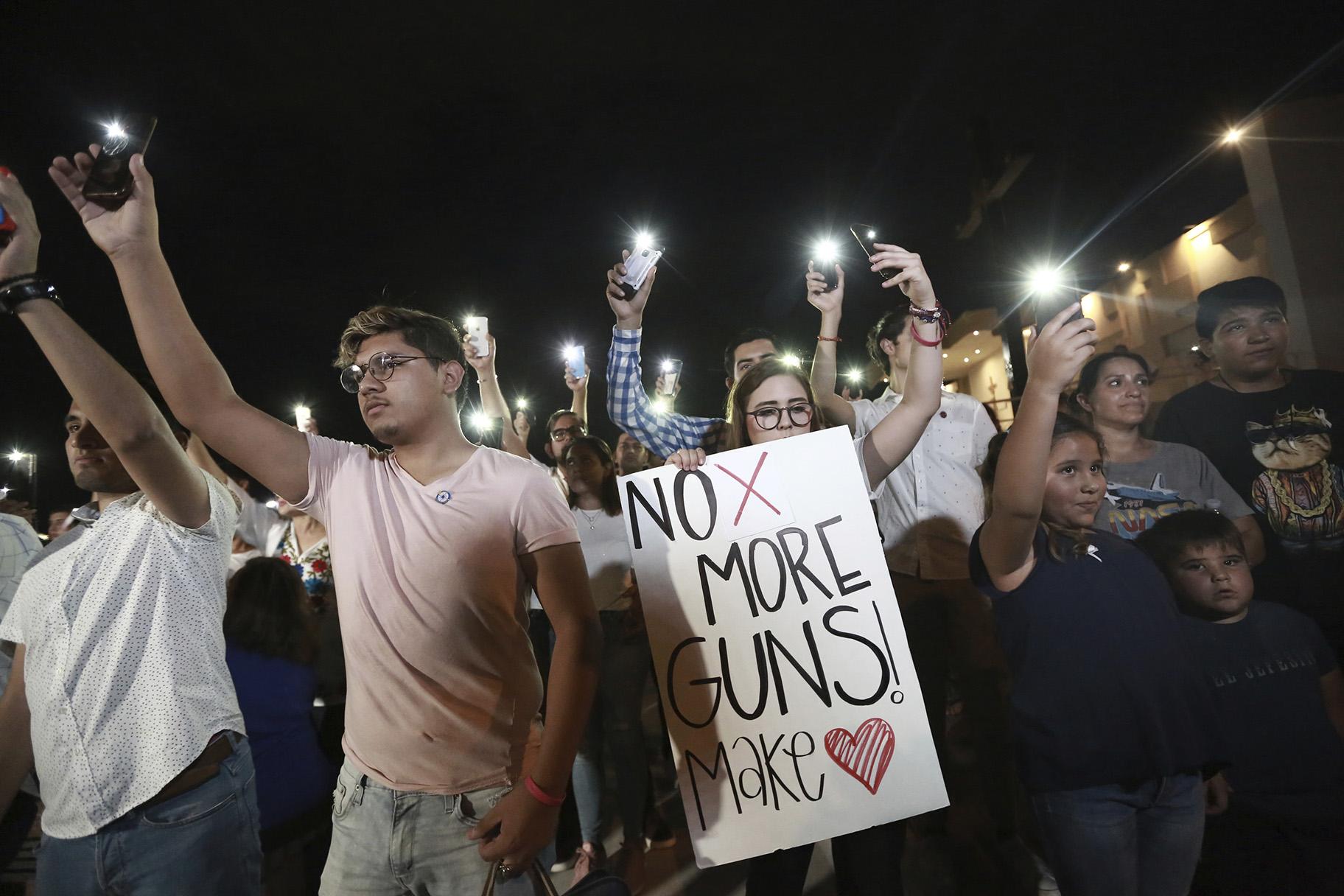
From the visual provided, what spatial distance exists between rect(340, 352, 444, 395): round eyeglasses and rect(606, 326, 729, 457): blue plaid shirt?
0.90m

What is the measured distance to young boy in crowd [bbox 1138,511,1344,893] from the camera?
2.18 meters

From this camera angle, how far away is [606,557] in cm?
333

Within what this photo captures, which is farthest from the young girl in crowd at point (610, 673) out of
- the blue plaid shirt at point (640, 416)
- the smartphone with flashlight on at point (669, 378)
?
the blue plaid shirt at point (640, 416)

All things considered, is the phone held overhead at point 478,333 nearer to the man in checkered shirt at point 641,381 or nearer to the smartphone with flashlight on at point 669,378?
the man in checkered shirt at point 641,381

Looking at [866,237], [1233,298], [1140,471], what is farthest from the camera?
[1233,298]

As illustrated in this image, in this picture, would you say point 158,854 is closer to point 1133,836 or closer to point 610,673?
point 610,673

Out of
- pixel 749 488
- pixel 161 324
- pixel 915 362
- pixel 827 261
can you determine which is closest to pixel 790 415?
pixel 749 488

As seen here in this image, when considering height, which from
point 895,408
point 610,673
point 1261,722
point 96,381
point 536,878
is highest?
point 96,381

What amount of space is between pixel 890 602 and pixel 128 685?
6.96 ft

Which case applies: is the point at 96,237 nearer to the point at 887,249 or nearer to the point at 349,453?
the point at 349,453

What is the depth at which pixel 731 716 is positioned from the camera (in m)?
1.92

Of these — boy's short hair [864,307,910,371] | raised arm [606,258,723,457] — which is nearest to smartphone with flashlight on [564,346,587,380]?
raised arm [606,258,723,457]

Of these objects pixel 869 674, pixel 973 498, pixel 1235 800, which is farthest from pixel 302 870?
pixel 1235 800

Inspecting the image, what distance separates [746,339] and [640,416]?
30.1 inches
